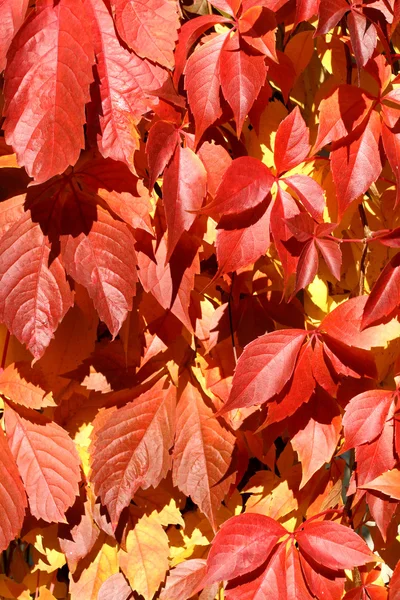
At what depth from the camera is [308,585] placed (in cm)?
95

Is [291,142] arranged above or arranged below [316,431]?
above

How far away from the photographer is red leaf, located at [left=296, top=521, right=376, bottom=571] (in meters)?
0.91

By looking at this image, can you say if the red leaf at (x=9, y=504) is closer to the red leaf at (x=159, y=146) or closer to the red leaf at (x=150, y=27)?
the red leaf at (x=159, y=146)

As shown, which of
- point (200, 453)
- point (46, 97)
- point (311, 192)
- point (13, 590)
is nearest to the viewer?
point (46, 97)

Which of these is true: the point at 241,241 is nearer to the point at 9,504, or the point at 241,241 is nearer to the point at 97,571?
the point at 9,504

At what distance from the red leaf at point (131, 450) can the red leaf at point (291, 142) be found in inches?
13.1

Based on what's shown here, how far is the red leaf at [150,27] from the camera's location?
0.83 metres

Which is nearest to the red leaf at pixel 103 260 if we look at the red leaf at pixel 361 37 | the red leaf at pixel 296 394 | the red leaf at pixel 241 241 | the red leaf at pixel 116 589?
the red leaf at pixel 241 241

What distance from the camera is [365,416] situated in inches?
35.4

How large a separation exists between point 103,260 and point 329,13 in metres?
0.36

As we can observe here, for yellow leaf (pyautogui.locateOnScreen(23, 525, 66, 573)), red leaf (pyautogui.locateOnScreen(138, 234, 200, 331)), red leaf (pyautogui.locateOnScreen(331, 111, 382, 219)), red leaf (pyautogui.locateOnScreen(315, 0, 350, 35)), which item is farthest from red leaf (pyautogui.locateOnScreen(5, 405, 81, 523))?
red leaf (pyautogui.locateOnScreen(315, 0, 350, 35))

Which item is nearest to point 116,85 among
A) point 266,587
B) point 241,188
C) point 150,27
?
point 150,27

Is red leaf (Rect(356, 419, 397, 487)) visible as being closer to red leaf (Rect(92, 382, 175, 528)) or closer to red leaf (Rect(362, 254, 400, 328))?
red leaf (Rect(362, 254, 400, 328))

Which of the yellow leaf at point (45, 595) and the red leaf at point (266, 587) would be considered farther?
the yellow leaf at point (45, 595)
